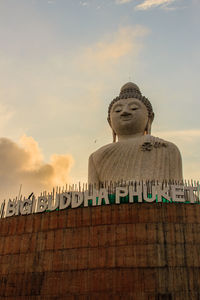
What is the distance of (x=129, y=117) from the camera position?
54.6 ft

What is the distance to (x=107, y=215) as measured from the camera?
35.6ft

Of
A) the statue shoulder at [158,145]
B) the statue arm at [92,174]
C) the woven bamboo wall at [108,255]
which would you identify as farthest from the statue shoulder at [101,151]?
the woven bamboo wall at [108,255]

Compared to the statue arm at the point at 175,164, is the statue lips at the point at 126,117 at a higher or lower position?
higher

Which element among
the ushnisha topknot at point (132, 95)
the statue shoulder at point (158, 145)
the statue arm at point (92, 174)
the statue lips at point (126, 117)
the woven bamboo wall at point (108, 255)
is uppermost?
the ushnisha topknot at point (132, 95)

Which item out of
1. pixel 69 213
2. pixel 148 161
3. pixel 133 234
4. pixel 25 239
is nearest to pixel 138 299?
pixel 133 234

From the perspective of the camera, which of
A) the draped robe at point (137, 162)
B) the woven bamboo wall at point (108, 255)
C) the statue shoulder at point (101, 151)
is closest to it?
the woven bamboo wall at point (108, 255)

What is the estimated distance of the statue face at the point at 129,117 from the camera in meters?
16.6

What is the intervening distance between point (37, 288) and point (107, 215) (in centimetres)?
290

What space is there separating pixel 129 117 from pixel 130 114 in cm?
15

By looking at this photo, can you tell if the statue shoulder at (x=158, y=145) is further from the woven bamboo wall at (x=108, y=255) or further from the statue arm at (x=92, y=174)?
the woven bamboo wall at (x=108, y=255)

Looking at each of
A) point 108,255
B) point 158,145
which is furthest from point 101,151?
point 108,255

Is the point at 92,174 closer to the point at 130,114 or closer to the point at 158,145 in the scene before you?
the point at 158,145

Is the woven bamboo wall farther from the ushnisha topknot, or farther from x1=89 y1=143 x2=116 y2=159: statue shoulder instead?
the ushnisha topknot

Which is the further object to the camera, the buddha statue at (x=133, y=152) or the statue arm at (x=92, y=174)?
the statue arm at (x=92, y=174)
